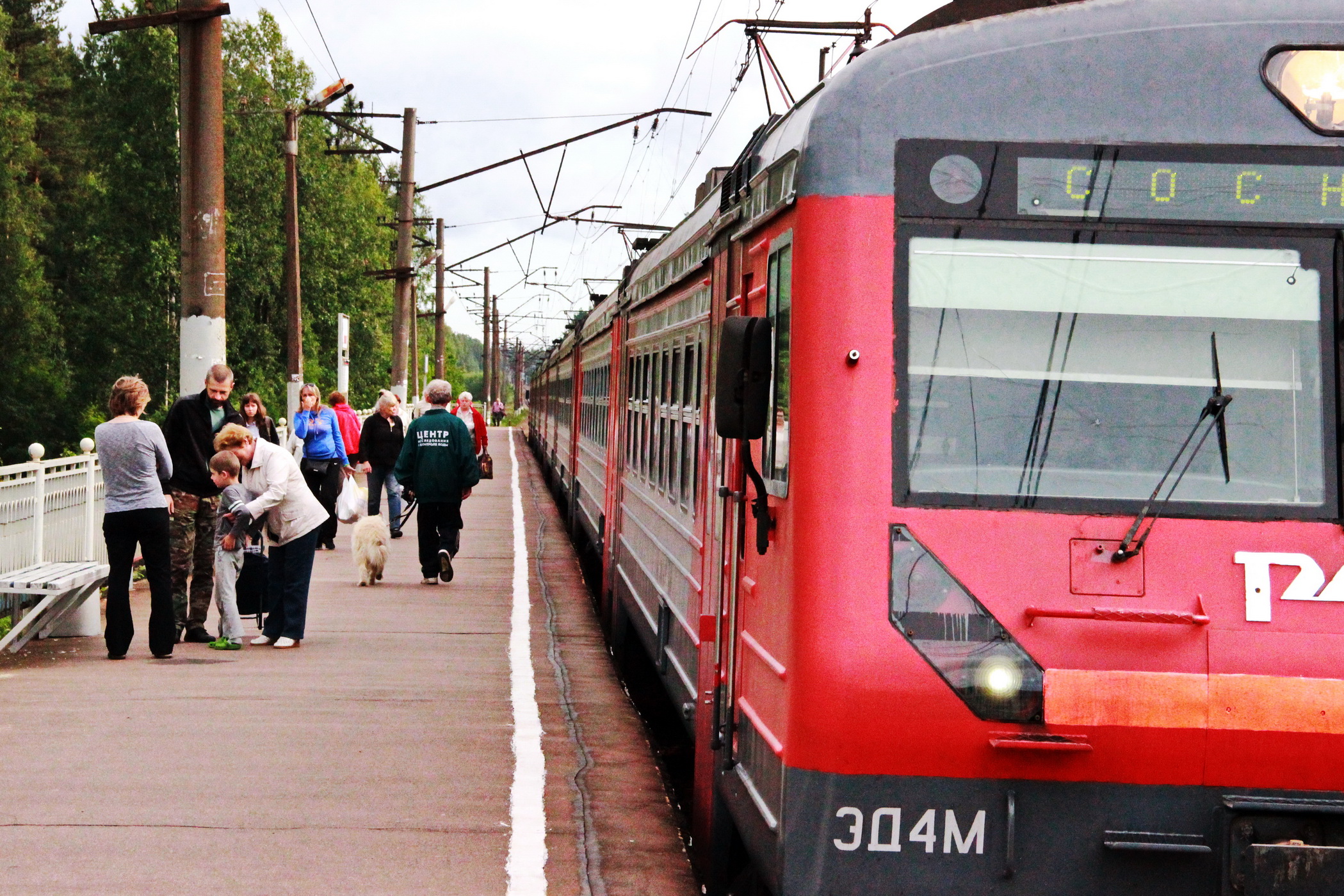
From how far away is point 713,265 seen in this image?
21.9ft

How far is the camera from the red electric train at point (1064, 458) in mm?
4129

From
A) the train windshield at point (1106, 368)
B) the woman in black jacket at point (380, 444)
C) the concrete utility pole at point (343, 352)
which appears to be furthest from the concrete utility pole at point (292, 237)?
the train windshield at point (1106, 368)

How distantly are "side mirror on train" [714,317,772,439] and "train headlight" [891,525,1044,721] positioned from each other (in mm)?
634

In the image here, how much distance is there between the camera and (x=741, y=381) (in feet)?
14.8

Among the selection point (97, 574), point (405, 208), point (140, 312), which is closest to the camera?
point (97, 574)

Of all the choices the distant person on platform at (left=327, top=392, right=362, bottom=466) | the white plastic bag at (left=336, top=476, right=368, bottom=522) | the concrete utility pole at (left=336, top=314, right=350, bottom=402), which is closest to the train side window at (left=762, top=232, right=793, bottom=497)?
the white plastic bag at (left=336, top=476, right=368, bottom=522)

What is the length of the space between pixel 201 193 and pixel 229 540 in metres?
3.64

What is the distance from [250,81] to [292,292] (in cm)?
3603

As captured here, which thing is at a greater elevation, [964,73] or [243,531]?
[964,73]

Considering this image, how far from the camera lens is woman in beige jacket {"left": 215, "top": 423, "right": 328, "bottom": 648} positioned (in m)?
10.7

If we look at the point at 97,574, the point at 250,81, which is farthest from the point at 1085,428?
the point at 250,81

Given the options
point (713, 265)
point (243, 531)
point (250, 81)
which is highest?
point (250, 81)

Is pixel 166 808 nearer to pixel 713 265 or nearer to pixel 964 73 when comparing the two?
pixel 713 265

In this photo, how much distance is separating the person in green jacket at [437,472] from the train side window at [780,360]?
10.1m
